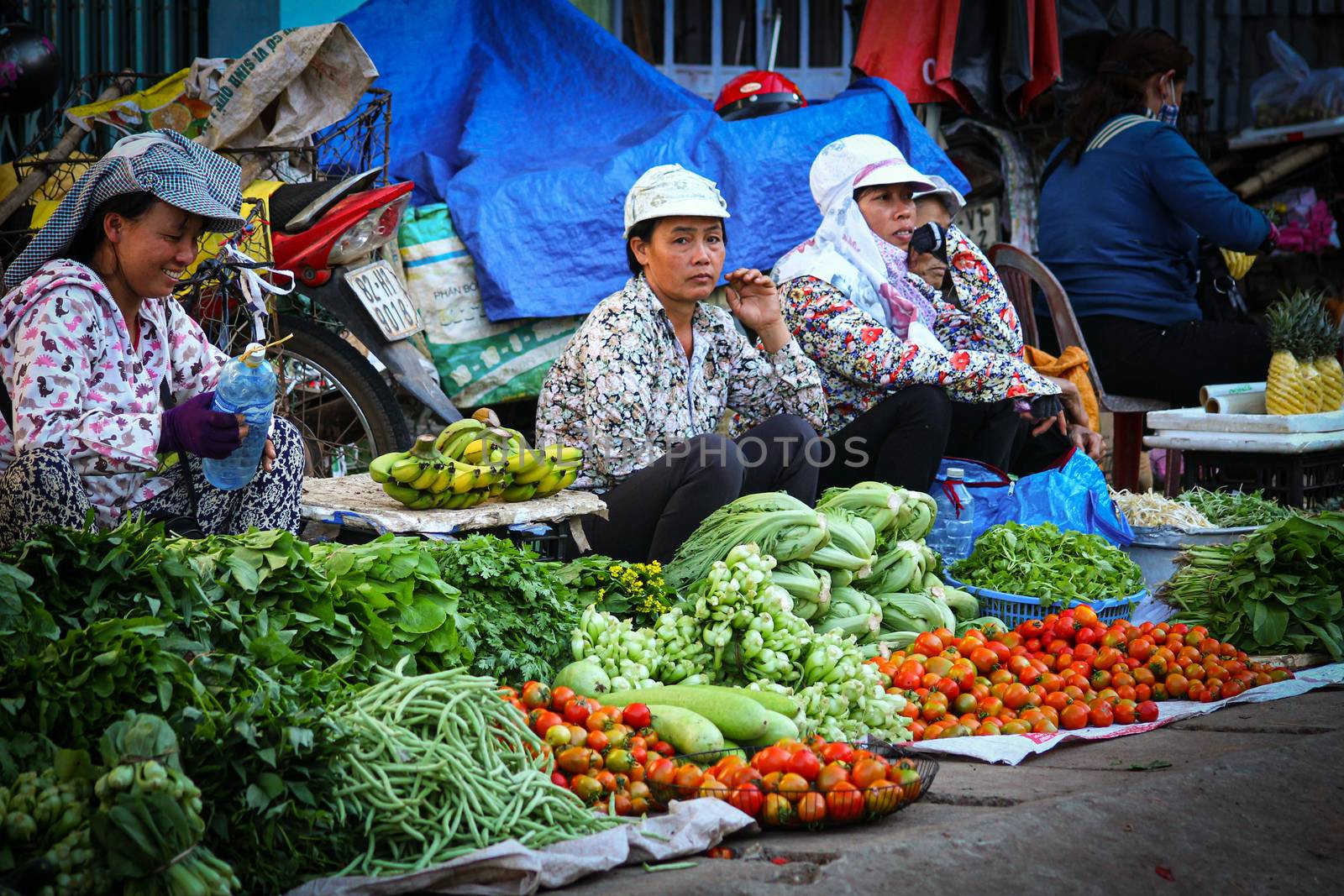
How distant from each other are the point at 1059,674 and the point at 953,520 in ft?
4.05

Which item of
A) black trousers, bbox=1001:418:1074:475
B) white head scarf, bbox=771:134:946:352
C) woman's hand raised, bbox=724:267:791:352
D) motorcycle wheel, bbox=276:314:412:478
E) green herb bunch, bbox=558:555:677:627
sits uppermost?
white head scarf, bbox=771:134:946:352

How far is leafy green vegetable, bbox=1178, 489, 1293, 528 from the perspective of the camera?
498 centimetres

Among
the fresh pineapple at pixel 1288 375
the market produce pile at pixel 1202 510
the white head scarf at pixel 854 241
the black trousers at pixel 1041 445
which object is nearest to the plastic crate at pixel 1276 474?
the market produce pile at pixel 1202 510

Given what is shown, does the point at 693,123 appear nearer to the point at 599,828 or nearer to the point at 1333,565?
the point at 1333,565

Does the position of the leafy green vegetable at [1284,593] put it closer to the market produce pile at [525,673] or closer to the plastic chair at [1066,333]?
the market produce pile at [525,673]

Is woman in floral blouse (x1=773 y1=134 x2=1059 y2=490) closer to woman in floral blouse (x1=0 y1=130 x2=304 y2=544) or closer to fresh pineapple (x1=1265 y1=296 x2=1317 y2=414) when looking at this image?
fresh pineapple (x1=1265 y1=296 x2=1317 y2=414)

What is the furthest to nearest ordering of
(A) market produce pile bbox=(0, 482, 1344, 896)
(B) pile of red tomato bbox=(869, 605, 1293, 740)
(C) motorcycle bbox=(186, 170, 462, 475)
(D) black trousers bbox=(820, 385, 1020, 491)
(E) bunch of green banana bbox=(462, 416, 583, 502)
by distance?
(C) motorcycle bbox=(186, 170, 462, 475)
(D) black trousers bbox=(820, 385, 1020, 491)
(E) bunch of green banana bbox=(462, 416, 583, 502)
(B) pile of red tomato bbox=(869, 605, 1293, 740)
(A) market produce pile bbox=(0, 482, 1344, 896)

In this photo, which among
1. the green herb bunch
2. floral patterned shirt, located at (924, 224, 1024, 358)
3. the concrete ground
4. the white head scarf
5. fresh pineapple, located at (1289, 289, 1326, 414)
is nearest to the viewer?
the concrete ground

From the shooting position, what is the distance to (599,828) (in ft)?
7.77

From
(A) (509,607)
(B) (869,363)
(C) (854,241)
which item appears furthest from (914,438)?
(A) (509,607)

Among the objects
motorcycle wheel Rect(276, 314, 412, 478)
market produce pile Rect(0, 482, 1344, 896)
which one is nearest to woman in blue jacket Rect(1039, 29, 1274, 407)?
market produce pile Rect(0, 482, 1344, 896)

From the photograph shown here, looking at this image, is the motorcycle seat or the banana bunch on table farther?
the motorcycle seat

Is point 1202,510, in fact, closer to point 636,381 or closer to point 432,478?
point 636,381

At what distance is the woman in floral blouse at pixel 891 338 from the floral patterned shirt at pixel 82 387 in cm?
241
